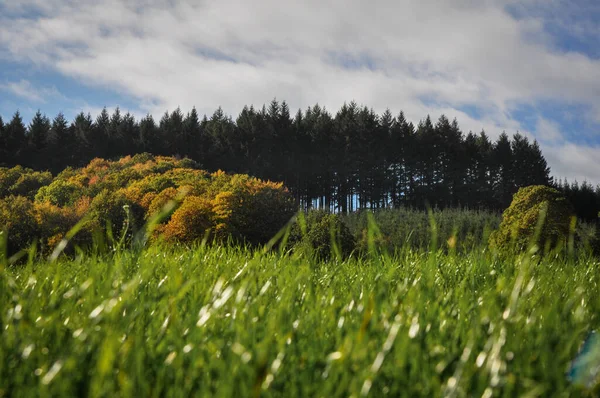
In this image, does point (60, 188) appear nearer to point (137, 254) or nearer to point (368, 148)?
point (137, 254)

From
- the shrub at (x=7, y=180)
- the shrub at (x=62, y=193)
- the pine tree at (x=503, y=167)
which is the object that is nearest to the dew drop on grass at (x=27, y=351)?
the shrub at (x=62, y=193)

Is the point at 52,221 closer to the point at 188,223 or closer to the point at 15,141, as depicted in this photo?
the point at 188,223

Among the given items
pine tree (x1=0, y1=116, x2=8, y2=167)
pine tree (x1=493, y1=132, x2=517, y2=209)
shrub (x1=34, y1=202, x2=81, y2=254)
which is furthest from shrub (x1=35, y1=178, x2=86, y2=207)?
pine tree (x1=493, y1=132, x2=517, y2=209)

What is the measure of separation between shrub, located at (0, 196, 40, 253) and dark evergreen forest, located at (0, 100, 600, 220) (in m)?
34.6

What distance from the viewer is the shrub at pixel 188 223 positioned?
16328 millimetres

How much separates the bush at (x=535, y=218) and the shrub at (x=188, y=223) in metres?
9.21

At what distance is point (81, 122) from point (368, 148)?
36838 millimetres

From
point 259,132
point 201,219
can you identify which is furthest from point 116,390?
point 259,132

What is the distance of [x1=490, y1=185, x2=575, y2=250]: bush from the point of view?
13.7 meters

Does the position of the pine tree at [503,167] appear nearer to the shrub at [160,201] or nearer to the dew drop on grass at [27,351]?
the shrub at [160,201]

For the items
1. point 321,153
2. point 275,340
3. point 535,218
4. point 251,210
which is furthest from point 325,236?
point 321,153

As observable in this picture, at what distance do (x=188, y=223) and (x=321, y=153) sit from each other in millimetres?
43322

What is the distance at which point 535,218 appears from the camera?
46.8 ft

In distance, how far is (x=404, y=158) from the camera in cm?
6075
